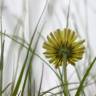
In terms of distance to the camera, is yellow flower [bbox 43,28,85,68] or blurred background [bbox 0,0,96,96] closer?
yellow flower [bbox 43,28,85,68]

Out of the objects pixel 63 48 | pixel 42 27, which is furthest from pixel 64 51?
pixel 42 27

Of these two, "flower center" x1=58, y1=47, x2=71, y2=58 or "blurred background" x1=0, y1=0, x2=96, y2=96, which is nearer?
"flower center" x1=58, y1=47, x2=71, y2=58

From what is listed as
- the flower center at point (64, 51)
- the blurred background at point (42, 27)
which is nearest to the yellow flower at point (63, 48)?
the flower center at point (64, 51)

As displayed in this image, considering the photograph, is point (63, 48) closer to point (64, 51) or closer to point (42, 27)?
point (64, 51)

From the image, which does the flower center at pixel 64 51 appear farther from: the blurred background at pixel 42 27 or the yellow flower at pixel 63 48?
the blurred background at pixel 42 27

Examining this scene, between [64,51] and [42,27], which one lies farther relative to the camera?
[42,27]

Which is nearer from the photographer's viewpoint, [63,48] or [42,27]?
[63,48]

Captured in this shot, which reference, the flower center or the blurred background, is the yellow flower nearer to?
the flower center

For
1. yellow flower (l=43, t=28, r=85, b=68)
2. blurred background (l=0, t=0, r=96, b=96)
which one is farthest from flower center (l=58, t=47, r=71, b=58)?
blurred background (l=0, t=0, r=96, b=96)

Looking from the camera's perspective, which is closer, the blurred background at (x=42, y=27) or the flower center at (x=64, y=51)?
the flower center at (x=64, y=51)
